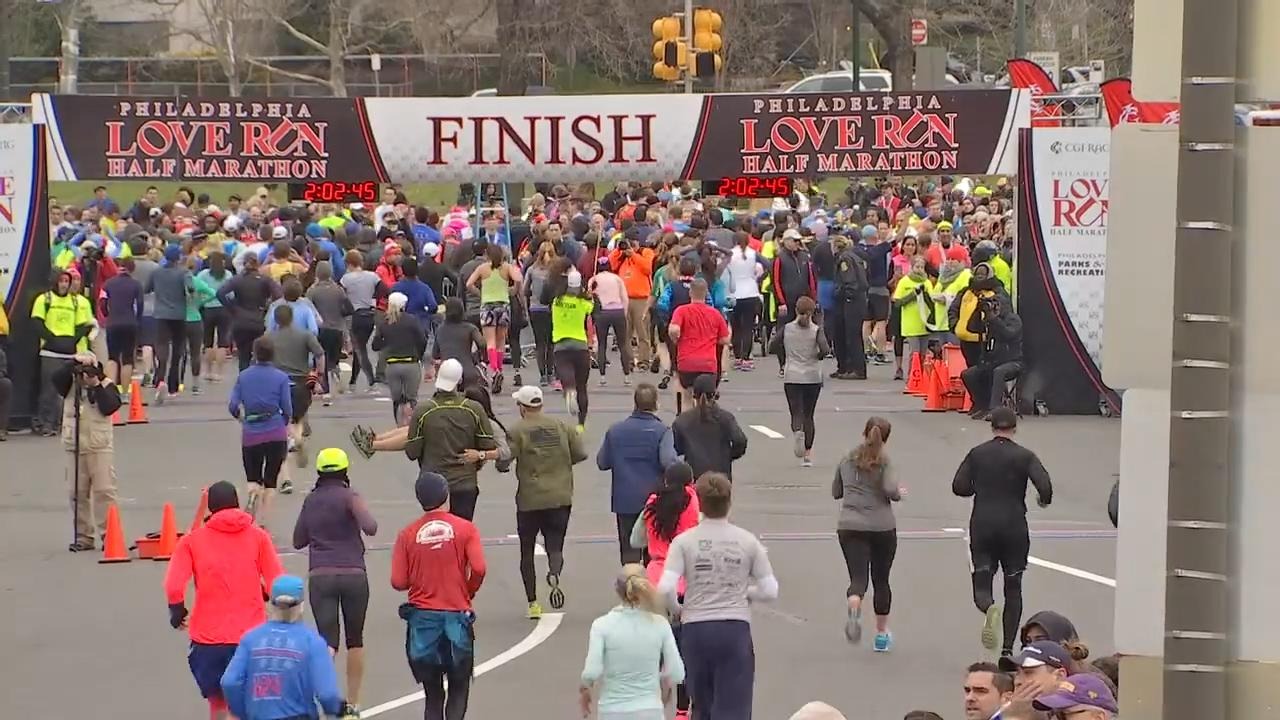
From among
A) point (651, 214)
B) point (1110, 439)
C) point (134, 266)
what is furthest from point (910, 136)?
point (134, 266)

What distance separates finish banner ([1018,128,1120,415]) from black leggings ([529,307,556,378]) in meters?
5.79

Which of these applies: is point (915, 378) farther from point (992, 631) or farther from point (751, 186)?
point (992, 631)

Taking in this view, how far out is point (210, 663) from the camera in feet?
35.0

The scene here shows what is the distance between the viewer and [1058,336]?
78.3ft

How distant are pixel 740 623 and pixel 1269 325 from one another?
673cm

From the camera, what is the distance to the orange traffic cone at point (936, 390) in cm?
2406

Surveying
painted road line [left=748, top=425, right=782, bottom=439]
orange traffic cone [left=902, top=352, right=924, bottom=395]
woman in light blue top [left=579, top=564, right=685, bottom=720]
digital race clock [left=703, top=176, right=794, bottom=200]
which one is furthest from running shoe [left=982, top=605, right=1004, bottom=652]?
digital race clock [left=703, top=176, right=794, bottom=200]

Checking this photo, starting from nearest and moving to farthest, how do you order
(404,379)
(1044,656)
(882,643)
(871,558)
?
(1044,656), (871,558), (882,643), (404,379)

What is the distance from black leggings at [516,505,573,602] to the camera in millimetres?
13969

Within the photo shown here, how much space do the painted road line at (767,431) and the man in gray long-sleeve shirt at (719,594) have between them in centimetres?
1187

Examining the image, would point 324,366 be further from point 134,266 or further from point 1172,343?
point 1172,343

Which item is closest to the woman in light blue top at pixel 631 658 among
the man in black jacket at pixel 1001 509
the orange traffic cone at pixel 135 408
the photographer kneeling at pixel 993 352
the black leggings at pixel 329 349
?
the man in black jacket at pixel 1001 509

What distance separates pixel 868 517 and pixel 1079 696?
250 inches

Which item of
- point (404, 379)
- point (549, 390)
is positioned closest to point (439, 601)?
point (404, 379)
